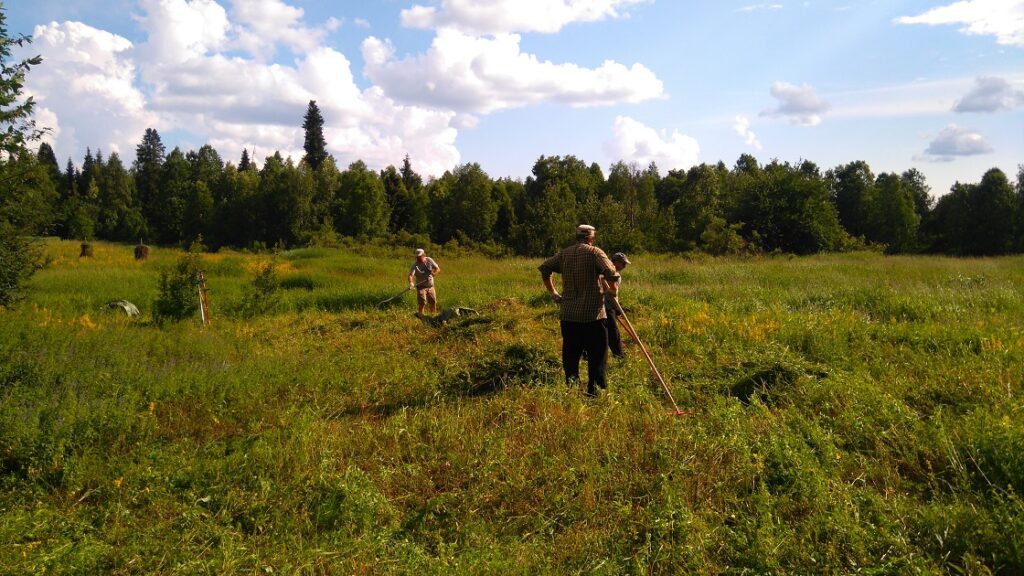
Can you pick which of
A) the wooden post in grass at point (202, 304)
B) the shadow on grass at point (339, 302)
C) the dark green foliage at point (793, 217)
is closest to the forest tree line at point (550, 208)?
the dark green foliage at point (793, 217)

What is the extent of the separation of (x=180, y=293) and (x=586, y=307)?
9.92 m

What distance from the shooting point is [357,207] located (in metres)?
47.8

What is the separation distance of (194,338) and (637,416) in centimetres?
669

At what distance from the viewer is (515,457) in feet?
15.0

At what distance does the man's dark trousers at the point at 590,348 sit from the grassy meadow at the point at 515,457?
34 centimetres

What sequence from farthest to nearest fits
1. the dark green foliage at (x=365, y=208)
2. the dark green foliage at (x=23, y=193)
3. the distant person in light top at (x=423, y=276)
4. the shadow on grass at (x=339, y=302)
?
the dark green foliage at (x=365, y=208)
the shadow on grass at (x=339, y=302)
the distant person in light top at (x=423, y=276)
the dark green foliage at (x=23, y=193)

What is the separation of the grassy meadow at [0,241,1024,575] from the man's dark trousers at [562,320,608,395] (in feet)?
1.10

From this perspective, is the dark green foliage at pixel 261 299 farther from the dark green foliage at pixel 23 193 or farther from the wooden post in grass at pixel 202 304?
the dark green foliage at pixel 23 193

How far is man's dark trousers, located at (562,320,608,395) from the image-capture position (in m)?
6.12

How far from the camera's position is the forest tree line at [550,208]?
34.6m

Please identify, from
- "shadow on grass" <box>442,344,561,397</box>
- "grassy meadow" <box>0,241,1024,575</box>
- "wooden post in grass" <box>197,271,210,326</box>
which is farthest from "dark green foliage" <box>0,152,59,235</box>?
"shadow on grass" <box>442,344,561,397</box>

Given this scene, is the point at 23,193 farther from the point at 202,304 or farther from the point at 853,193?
the point at 853,193

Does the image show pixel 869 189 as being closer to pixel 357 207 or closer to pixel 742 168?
pixel 742 168

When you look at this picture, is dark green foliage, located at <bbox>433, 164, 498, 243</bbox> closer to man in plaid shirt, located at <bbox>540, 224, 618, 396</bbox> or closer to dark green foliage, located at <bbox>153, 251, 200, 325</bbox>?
dark green foliage, located at <bbox>153, 251, 200, 325</bbox>
